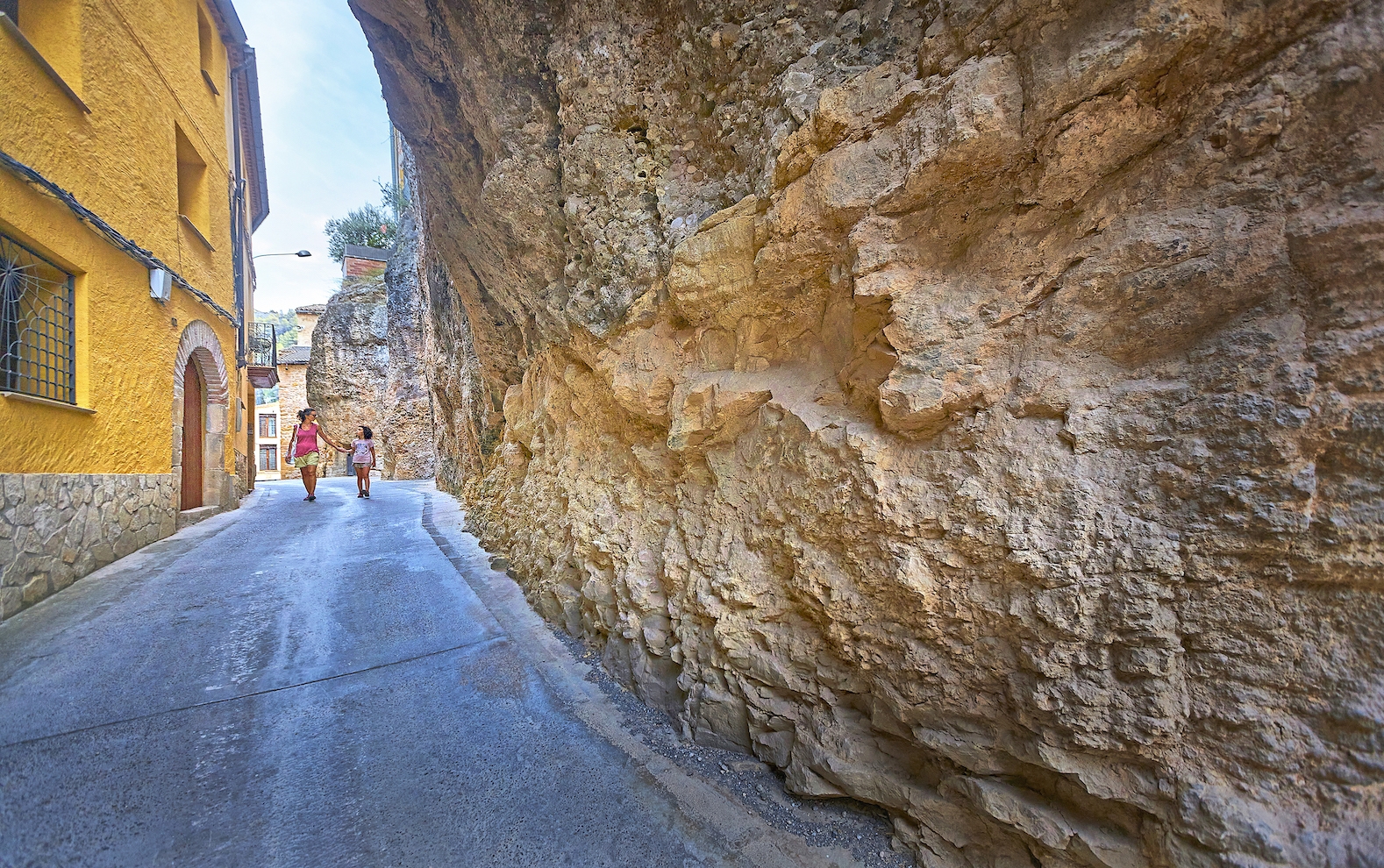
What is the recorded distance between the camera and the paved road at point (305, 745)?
1992mm

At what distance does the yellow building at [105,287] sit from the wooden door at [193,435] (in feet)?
0.10

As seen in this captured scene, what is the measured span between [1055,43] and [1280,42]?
1.69 ft

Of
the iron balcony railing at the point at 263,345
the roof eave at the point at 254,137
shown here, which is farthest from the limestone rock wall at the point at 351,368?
the roof eave at the point at 254,137

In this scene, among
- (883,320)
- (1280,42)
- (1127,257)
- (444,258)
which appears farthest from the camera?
(444,258)

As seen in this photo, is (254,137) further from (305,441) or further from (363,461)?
(363,461)

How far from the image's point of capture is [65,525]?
180 inches

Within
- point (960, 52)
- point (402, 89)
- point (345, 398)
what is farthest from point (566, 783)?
point (345, 398)

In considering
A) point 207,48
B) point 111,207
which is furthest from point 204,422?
point 207,48

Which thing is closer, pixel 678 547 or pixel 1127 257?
→ pixel 1127 257

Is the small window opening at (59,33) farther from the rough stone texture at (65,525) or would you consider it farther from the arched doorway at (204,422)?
the rough stone texture at (65,525)

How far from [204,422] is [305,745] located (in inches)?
331

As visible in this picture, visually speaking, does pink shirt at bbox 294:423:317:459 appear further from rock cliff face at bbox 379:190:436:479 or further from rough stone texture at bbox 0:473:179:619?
rock cliff face at bbox 379:190:436:479

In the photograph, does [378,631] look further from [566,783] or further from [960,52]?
[960,52]

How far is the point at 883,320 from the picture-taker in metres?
2.00
